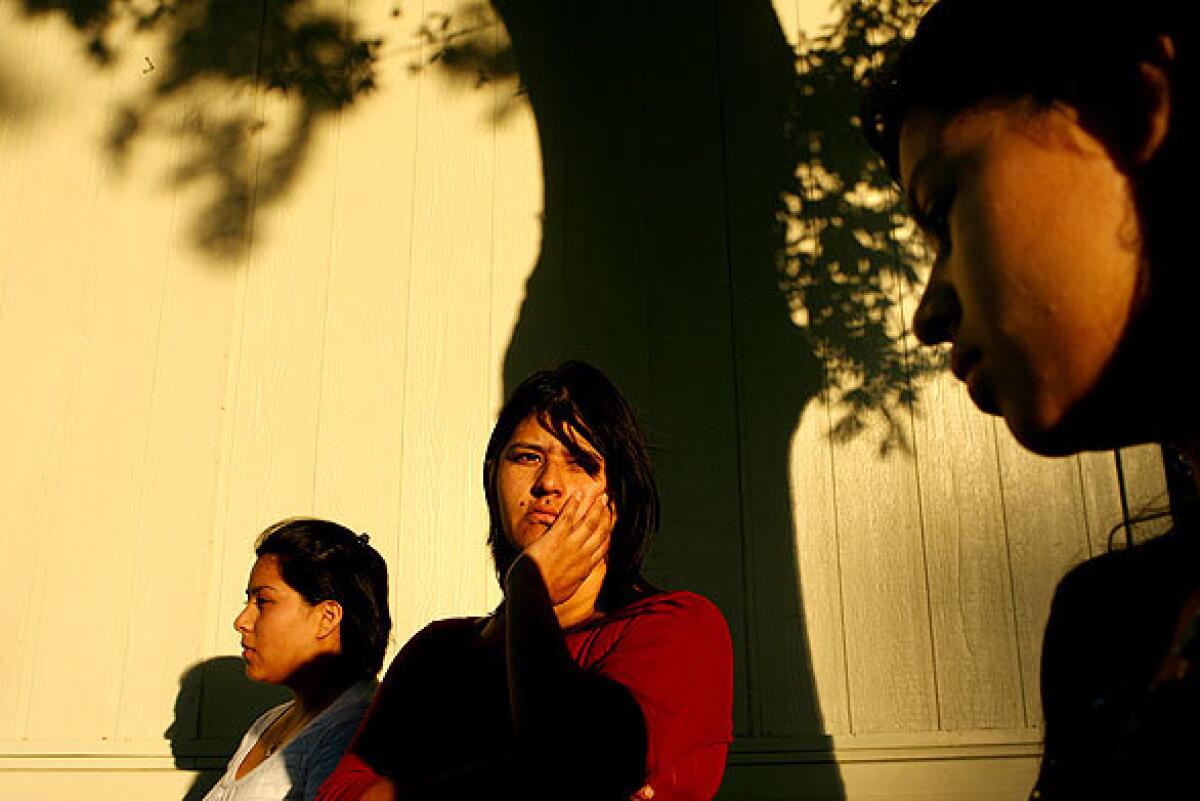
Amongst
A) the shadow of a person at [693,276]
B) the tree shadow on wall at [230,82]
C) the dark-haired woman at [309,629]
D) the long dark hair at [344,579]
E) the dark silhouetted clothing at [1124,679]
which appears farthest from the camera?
the tree shadow on wall at [230,82]

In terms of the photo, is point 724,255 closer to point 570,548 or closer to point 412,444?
point 412,444

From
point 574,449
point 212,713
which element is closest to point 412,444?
point 212,713

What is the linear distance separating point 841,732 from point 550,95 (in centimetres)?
311

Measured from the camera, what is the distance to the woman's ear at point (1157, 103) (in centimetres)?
63

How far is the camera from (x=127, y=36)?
4.43 meters

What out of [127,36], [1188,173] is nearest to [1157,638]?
[1188,173]

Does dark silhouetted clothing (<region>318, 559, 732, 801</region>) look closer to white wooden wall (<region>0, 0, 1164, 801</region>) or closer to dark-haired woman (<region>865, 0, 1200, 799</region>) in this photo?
dark-haired woman (<region>865, 0, 1200, 799</region>)

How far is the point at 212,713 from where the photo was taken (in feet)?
12.1

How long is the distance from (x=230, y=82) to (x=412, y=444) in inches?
79.7

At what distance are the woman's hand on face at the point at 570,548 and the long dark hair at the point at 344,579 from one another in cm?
144

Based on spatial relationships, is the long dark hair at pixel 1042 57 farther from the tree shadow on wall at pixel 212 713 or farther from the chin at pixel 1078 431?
the tree shadow on wall at pixel 212 713

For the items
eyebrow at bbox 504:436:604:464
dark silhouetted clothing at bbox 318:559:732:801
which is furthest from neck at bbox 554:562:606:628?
eyebrow at bbox 504:436:604:464

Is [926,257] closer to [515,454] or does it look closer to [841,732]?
[841,732]

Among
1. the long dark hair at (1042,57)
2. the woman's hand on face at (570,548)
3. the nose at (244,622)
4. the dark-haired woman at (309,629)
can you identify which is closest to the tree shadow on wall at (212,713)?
the dark-haired woman at (309,629)
